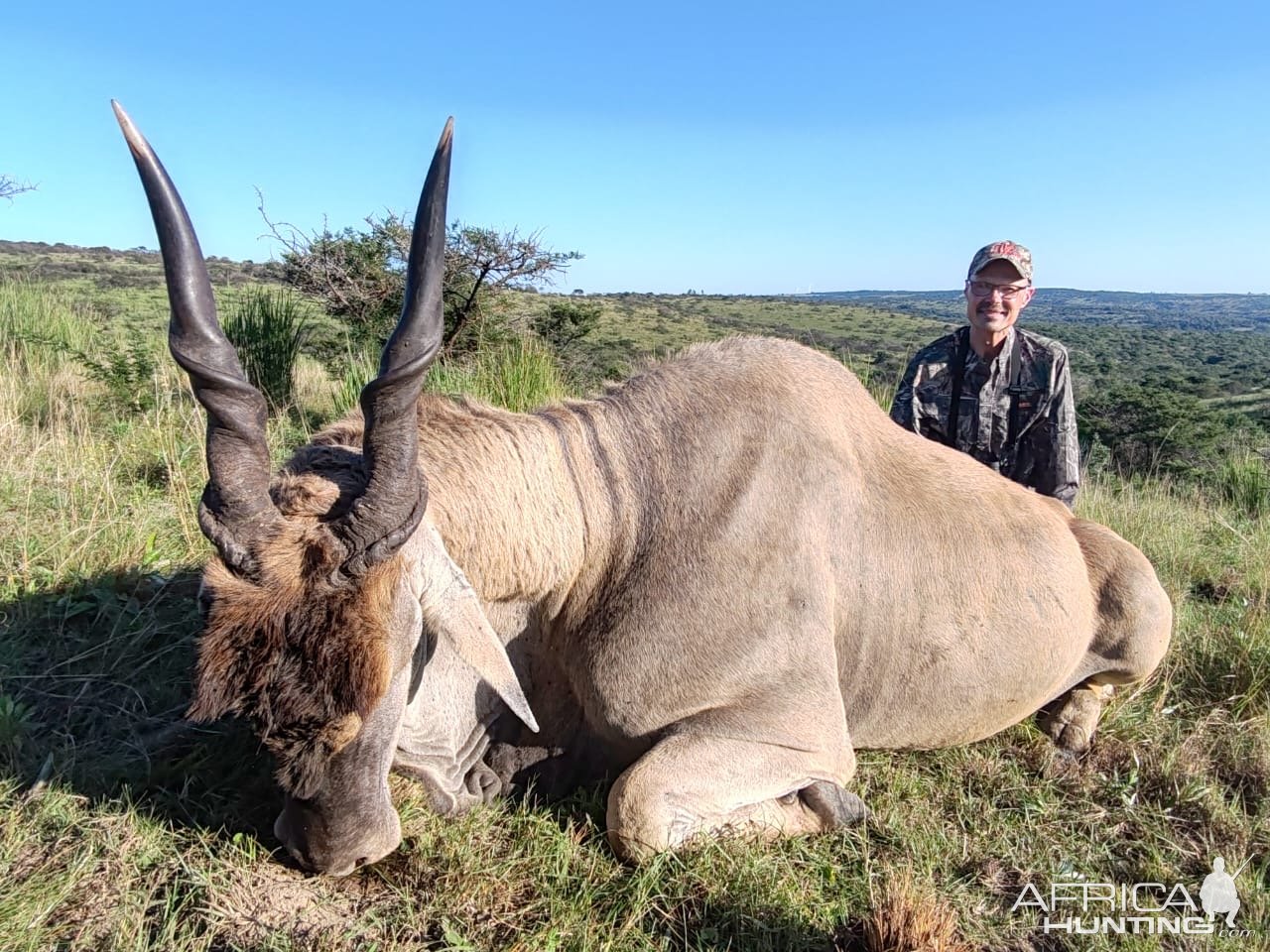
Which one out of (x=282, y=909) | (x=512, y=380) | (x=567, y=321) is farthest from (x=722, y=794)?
(x=567, y=321)

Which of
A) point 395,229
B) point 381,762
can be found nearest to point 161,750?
point 381,762

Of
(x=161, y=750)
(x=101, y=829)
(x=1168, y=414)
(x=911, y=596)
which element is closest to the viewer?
(x=101, y=829)

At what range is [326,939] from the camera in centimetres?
292

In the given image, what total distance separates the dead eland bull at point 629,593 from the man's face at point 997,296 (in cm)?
190

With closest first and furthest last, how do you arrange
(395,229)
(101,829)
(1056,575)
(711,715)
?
(101,829), (711,715), (1056,575), (395,229)

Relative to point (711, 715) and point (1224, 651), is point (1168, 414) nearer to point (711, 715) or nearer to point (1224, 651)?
point (1224, 651)

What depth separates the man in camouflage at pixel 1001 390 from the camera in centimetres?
602

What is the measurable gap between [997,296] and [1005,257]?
10.6 inches

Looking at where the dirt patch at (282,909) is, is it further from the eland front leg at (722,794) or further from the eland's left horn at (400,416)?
the eland's left horn at (400,416)

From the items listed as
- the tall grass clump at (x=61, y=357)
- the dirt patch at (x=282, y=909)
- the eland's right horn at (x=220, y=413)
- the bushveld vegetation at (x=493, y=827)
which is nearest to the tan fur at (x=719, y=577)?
the eland's right horn at (x=220, y=413)

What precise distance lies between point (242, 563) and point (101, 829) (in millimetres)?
1490

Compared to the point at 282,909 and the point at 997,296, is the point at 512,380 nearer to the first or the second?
the point at 997,296

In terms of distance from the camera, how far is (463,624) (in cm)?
314

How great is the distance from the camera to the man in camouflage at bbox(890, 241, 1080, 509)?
237 inches
